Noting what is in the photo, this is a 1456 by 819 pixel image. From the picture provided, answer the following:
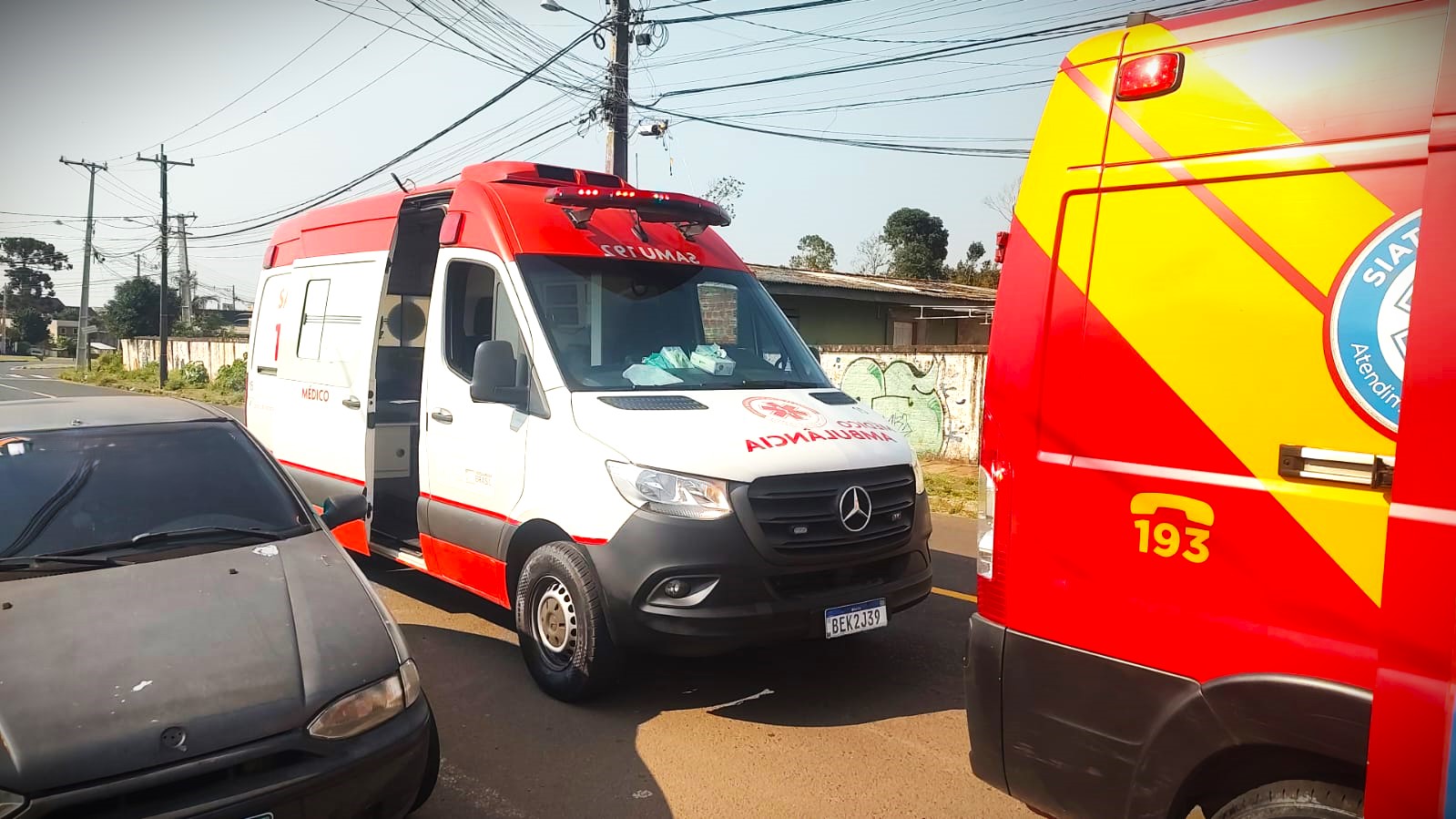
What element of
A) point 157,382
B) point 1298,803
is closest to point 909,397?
point 1298,803

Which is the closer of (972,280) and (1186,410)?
(1186,410)

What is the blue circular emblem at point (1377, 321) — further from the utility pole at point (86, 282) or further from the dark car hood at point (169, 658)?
the utility pole at point (86, 282)

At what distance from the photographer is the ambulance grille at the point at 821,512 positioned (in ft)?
14.4

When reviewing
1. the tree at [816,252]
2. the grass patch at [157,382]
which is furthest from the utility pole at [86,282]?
the tree at [816,252]

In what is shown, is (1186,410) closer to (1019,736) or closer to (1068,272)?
(1068,272)

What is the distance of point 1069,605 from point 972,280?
40.7 metres

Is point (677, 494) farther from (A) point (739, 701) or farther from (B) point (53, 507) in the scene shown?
(B) point (53, 507)

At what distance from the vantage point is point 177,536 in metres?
3.73

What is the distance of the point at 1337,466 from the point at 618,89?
53.0ft

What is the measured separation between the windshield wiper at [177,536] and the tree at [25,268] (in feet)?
345

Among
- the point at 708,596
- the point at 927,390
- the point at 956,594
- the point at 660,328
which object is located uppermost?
the point at 660,328

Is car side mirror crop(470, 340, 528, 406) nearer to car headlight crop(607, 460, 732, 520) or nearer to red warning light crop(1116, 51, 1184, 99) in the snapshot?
car headlight crop(607, 460, 732, 520)

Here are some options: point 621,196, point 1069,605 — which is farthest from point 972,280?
point 1069,605

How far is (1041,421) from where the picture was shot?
9.37 feet
